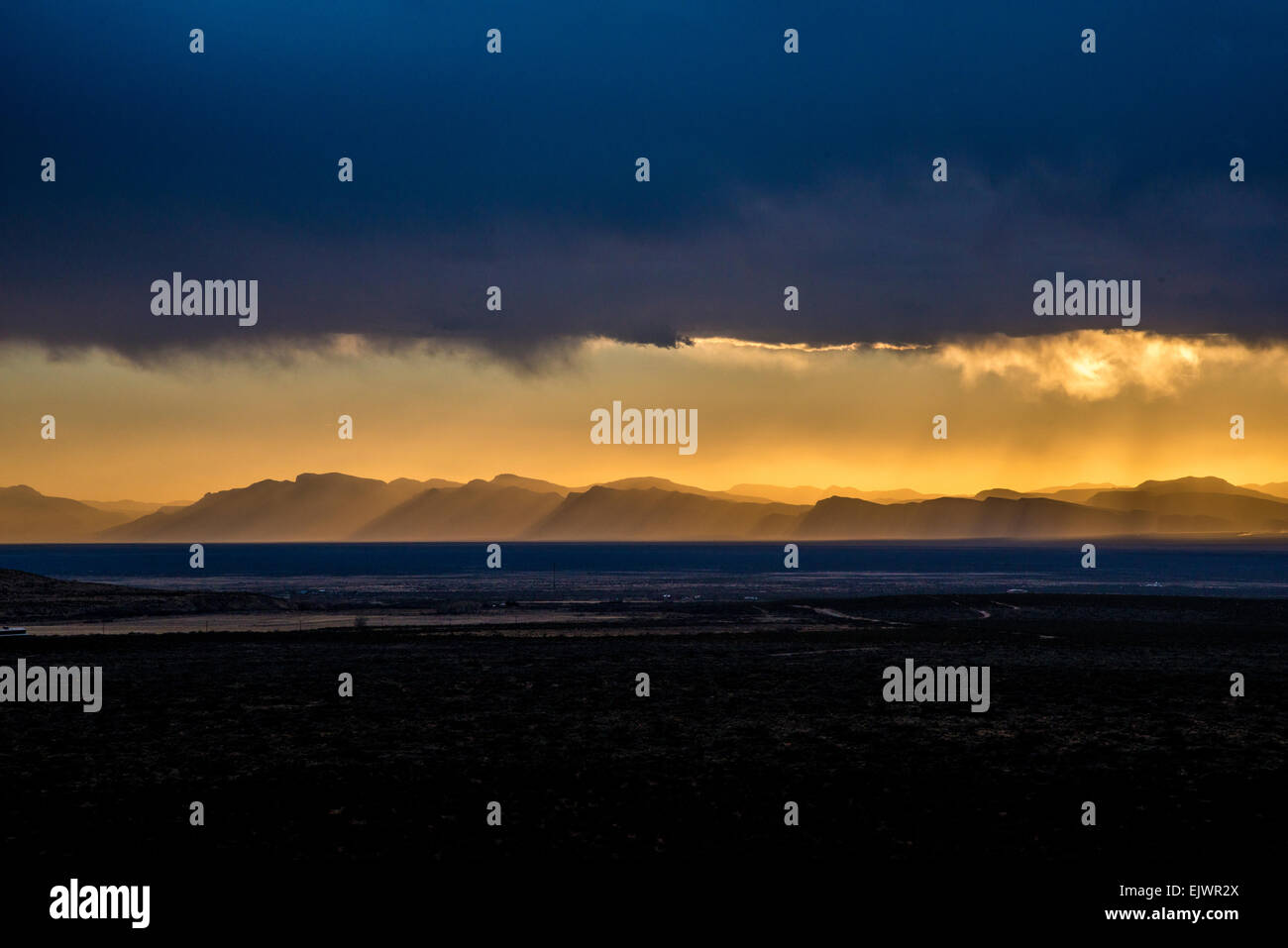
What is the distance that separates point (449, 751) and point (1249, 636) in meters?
43.7

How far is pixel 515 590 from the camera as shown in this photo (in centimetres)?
9806

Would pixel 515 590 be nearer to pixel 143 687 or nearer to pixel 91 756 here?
pixel 143 687

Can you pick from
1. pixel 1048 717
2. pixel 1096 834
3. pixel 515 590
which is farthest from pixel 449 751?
pixel 515 590

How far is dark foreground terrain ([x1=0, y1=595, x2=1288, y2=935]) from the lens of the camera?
14680mm

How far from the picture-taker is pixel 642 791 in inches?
790

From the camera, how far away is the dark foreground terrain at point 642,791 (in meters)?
14.7

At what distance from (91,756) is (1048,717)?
24.5 meters
